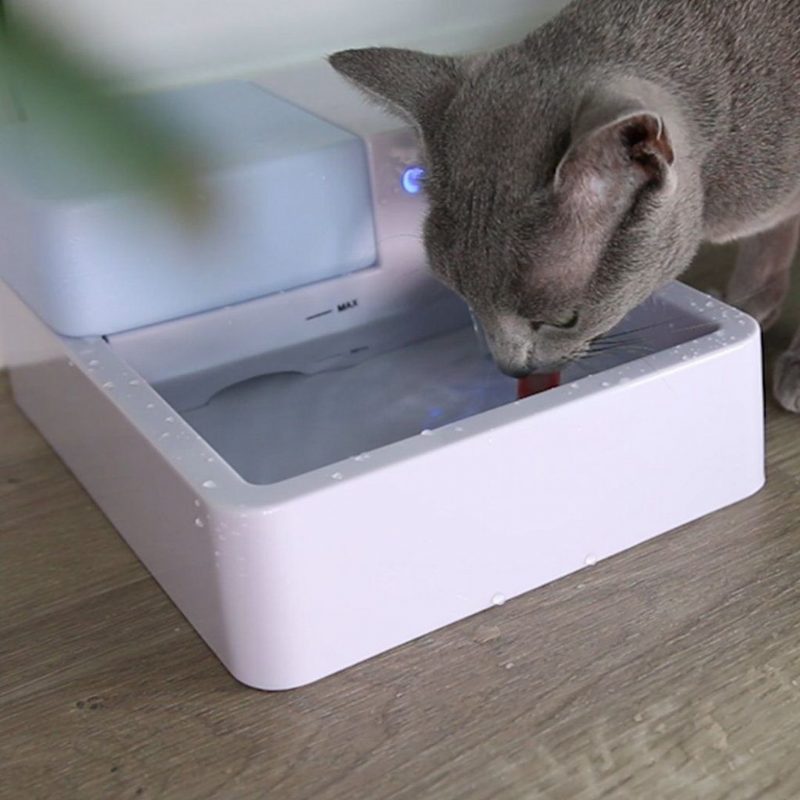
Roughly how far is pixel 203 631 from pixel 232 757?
0.37 ft

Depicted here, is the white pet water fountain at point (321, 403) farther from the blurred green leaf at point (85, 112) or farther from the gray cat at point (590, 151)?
the blurred green leaf at point (85, 112)

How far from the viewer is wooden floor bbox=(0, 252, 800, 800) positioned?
25.8 inches

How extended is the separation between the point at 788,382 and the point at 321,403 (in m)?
0.41

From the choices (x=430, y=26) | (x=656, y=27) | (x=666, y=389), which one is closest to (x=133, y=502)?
(x=666, y=389)

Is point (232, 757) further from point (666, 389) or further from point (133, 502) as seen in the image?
point (666, 389)

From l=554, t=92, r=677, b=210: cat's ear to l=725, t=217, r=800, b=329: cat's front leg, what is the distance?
1.41ft

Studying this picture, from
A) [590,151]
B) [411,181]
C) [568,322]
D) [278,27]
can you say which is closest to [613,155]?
[590,151]

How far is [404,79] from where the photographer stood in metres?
0.82

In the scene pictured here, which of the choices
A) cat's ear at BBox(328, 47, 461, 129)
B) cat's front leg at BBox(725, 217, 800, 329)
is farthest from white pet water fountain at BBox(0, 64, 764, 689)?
cat's front leg at BBox(725, 217, 800, 329)

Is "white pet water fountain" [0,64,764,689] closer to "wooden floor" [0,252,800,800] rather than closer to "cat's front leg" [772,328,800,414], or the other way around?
"wooden floor" [0,252,800,800]

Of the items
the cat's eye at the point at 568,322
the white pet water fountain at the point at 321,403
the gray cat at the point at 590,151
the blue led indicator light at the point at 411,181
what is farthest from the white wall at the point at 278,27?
the cat's eye at the point at 568,322

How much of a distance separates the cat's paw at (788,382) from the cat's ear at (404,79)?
399mm

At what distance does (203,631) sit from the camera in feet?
2.52

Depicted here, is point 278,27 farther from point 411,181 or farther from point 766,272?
point 766,272
